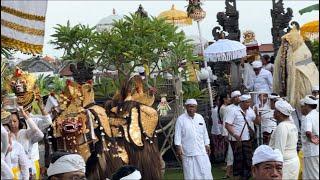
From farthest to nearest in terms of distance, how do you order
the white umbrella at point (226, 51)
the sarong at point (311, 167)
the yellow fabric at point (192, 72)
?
the white umbrella at point (226, 51) → the yellow fabric at point (192, 72) → the sarong at point (311, 167)

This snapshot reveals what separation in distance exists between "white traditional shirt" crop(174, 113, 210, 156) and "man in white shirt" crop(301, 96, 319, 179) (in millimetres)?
2046

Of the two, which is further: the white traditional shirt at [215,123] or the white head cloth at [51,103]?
the white traditional shirt at [215,123]

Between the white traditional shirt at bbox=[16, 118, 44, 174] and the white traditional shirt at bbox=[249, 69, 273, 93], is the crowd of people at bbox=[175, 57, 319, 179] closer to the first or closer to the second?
the white traditional shirt at bbox=[249, 69, 273, 93]

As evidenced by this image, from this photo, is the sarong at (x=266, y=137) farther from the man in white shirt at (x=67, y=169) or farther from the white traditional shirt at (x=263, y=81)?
the man in white shirt at (x=67, y=169)

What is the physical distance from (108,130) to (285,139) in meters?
2.97

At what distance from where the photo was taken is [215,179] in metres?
11.9

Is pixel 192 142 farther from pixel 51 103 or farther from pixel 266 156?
pixel 266 156

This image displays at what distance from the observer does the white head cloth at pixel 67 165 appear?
4.87 m

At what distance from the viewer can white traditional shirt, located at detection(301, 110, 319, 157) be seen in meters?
8.20

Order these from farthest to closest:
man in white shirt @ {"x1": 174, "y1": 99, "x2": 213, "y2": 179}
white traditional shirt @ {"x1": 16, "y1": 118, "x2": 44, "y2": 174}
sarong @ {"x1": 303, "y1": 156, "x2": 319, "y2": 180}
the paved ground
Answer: the paved ground < man in white shirt @ {"x1": 174, "y1": 99, "x2": 213, "y2": 179} < sarong @ {"x1": 303, "y1": 156, "x2": 319, "y2": 180} < white traditional shirt @ {"x1": 16, "y1": 118, "x2": 44, "y2": 174}

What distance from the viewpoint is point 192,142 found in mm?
10133

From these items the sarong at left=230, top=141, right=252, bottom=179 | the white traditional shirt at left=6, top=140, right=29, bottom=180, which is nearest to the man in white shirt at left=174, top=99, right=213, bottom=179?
the sarong at left=230, top=141, right=252, bottom=179

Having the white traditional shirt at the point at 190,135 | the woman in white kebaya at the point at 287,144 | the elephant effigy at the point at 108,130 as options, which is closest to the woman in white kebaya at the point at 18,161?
the elephant effigy at the point at 108,130

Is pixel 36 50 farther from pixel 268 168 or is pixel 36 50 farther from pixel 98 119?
pixel 98 119
